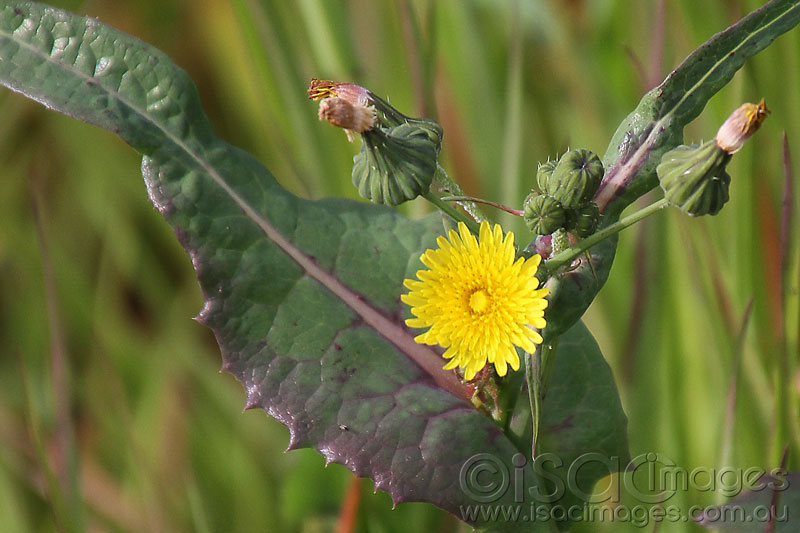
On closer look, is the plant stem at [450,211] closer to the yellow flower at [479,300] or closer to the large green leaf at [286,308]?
the yellow flower at [479,300]

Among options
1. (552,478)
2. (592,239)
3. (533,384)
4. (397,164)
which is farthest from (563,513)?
(397,164)

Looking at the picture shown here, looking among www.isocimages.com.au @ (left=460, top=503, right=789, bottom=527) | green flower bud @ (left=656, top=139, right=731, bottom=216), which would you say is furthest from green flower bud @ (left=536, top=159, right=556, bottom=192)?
www.isocimages.com.au @ (left=460, top=503, right=789, bottom=527)

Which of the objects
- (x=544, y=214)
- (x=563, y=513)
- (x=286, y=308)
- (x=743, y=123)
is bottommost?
(x=563, y=513)

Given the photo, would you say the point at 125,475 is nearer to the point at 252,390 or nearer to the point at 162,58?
the point at 252,390

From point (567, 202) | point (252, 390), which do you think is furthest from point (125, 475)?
point (567, 202)

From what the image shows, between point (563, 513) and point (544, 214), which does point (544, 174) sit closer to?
point (544, 214)

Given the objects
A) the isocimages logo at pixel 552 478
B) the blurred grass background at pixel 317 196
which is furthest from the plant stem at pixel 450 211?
the blurred grass background at pixel 317 196
